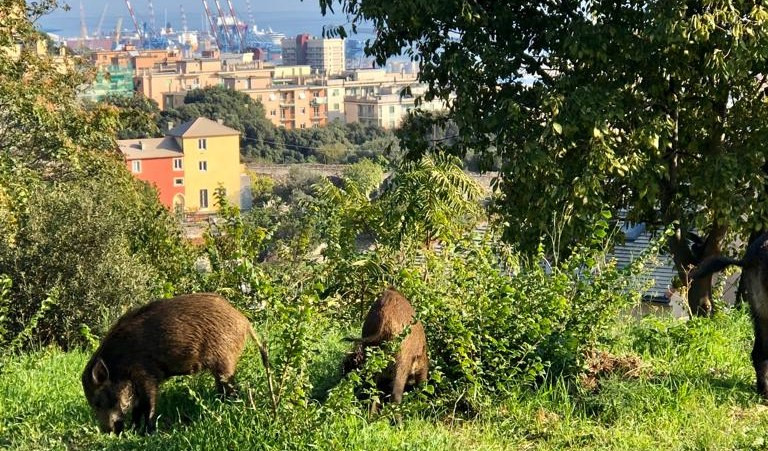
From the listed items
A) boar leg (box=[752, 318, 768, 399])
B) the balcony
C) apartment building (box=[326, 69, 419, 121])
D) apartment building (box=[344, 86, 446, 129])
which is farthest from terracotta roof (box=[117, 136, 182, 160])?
boar leg (box=[752, 318, 768, 399])

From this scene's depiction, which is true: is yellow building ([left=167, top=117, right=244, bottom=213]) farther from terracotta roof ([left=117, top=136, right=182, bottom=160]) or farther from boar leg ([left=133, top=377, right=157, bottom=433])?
boar leg ([left=133, top=377, right=157, bottom=433])

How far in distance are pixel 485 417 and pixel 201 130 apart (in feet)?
213

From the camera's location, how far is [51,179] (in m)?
17.9

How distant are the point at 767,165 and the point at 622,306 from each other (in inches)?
197

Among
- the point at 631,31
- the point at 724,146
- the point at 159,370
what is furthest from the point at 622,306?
the point at 724,146

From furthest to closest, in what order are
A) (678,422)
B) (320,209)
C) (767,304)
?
(320,209) → (767,304) → (678,422)

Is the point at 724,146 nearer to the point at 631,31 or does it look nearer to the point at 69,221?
the point at 631,31

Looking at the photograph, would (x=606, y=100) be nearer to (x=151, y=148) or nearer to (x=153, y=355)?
(x=153, y=355)

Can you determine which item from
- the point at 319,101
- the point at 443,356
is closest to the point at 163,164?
the point at 319,101

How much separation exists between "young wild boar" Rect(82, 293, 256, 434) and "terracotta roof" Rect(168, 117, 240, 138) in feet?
209

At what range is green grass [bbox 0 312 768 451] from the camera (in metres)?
5.02

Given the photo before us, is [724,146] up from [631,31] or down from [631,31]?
down

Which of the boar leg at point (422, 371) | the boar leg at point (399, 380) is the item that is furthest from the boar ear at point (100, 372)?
the boar leg at point (422, 371)

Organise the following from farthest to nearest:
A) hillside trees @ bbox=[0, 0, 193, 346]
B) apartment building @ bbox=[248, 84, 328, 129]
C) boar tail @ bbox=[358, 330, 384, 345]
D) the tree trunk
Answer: apartment building @ bbox=[248, 84, 328, 129] → hillside trees @ bbox=[0, 0, 193, 346] → the tree trunk → boar tail @ bbox=[358, 330, 384, 345]
